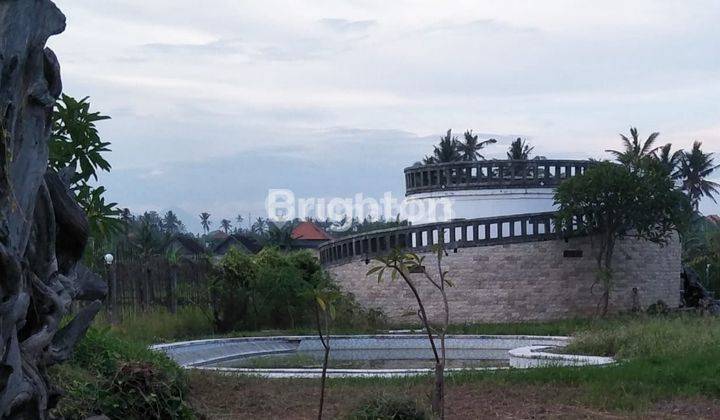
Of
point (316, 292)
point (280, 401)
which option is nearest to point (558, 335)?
point (280, 401)

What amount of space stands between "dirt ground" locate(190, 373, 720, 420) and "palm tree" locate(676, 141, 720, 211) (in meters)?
43.5

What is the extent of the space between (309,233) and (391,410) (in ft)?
183

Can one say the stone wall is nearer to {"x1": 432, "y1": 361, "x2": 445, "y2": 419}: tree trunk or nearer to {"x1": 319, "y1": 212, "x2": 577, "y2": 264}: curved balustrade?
{"x1": 319, "y1": 212, "x2": 577, "y2": 264}: curved balustrade

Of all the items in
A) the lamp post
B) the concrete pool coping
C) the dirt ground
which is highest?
the lamp post

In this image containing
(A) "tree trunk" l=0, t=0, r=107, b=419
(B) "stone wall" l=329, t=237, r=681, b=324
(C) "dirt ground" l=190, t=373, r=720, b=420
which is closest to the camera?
(A) "tree trunk" l=0, t=0, r=107, b=419

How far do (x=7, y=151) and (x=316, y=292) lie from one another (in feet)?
9.96

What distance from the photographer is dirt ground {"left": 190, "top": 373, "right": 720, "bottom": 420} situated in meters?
8.29

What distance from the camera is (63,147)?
24.6 feet

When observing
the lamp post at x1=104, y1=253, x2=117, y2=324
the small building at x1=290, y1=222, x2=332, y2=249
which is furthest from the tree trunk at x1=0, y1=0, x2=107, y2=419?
the small building at x1=290, y1=222, x2=332, y2=249

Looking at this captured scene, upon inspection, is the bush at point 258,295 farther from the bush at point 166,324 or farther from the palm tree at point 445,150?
the palm tree at point 445,150

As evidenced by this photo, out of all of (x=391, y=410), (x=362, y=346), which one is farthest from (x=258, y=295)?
(x=391, y=410)

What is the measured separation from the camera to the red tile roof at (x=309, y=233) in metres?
60.3

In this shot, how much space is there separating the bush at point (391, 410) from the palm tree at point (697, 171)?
46526 mm

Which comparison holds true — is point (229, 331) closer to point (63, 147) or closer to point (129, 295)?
point (129, 295)
